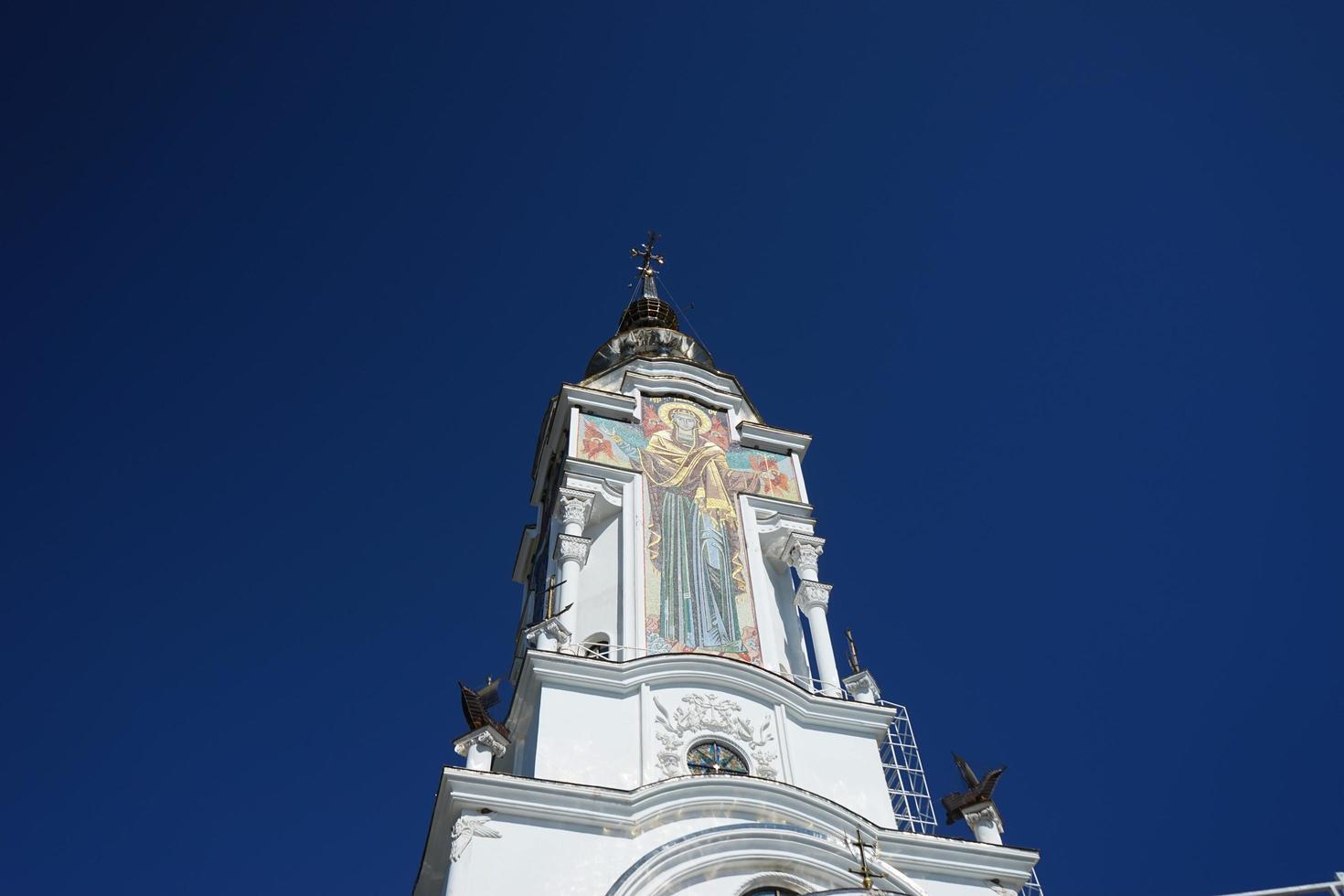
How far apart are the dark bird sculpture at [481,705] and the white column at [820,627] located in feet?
15.7

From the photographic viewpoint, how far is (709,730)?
15.4 meters

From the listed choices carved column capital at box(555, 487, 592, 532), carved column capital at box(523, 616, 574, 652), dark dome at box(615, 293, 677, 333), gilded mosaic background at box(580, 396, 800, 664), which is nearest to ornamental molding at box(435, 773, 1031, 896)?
carved column capital at box(523, 616, 574, 652)

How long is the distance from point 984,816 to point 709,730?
149 inches

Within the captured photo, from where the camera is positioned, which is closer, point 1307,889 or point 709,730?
point 1307,889

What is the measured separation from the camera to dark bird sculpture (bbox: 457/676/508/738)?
→ 1477 cm

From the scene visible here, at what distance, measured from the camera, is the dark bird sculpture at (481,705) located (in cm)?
1477

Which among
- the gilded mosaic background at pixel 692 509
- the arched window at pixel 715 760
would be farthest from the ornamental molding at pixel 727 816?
the gilded mosaic background at pixel 692 509

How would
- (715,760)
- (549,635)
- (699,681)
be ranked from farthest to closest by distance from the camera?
(549,635), (699,681), (715,760)

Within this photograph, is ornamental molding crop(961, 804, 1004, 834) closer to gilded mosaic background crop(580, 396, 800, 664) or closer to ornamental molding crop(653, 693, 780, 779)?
ornamental molding crop(653, 693, 780, 779)

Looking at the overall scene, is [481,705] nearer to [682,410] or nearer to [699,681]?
[699,681]

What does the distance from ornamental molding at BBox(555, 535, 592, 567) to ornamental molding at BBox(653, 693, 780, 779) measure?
3.15 meters

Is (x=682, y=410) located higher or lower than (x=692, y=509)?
higher

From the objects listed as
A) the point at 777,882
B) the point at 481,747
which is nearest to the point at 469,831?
the point at 481,747

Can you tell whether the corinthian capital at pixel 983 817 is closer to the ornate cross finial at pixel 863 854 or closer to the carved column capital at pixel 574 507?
the ornate cross finial at pixel 863 854
